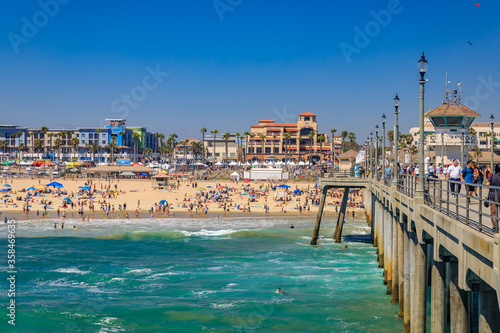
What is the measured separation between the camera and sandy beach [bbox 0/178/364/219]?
179 ft

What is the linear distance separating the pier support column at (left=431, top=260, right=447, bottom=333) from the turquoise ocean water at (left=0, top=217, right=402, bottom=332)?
647 cm

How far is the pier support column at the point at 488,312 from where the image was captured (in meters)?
8.06

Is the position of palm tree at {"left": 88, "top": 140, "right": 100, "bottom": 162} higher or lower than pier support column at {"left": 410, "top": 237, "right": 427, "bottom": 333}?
higher

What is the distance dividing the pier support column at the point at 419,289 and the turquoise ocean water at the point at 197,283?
4292mm

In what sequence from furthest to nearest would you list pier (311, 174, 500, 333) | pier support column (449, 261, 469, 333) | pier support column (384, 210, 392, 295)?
pier support column (384, 210, 392, 295) < pier support column (449, 261, 469, 333) < pier (311, 174, 500, 333)

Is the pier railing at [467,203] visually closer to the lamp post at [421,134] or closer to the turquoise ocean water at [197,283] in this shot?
the lamp post at [421,134]

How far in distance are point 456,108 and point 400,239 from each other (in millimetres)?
13961

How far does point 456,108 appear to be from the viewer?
1121 inches

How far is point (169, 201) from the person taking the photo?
62.3 meters

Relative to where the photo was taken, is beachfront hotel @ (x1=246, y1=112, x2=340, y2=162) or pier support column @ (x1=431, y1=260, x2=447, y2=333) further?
beachfront hotel @ (x1=246, y1=112, x2=340, y2=162)

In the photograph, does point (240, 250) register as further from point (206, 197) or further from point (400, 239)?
point (206, 197)

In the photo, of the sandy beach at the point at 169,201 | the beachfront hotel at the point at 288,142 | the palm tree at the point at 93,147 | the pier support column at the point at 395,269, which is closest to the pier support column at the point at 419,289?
the pier support column at the point at 395,269

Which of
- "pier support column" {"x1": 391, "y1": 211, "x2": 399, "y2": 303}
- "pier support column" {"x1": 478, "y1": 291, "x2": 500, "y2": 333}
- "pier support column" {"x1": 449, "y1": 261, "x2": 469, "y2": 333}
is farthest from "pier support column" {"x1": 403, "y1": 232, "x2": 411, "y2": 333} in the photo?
"pier support column" {"x1": 478, "y1": 291, "x2": 500, "y2": 333}

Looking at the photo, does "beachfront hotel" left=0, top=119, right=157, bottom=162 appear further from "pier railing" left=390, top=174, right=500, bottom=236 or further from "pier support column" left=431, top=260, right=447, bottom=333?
"pier support column" left=431, top=260, right=447, bottom=333
